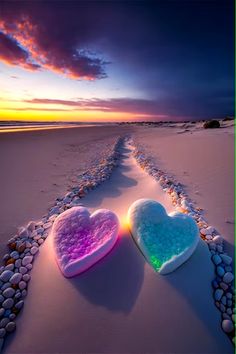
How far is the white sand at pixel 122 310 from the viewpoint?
1.40 meters

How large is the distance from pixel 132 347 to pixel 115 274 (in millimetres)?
507

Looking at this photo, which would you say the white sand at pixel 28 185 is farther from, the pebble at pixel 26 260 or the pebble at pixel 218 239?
the pebble at pixel 218 239

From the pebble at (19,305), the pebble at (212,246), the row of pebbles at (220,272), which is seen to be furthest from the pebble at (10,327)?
the pebble at (212,246)

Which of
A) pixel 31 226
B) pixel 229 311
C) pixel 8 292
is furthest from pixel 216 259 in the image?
pixel 31 226

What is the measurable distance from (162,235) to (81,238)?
2.58ft

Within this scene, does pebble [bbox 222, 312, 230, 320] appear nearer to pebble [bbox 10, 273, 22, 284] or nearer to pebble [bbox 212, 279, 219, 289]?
pebble [bbox 212, 279, 219, 289]

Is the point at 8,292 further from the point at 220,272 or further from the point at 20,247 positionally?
the point at 220,272

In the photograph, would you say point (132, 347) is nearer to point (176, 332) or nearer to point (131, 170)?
point (176, 332)

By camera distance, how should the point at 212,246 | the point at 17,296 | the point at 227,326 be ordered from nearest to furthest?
the point at 227,326
the point at 17,296
the point at 212,246

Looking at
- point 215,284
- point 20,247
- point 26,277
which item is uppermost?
point 20,247

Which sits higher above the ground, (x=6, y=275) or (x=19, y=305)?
(x=6, y=275)

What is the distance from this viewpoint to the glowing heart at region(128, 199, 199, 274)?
1.75 meters

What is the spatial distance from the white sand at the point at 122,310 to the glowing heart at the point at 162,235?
0.08m

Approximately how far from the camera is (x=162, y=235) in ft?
6.25
